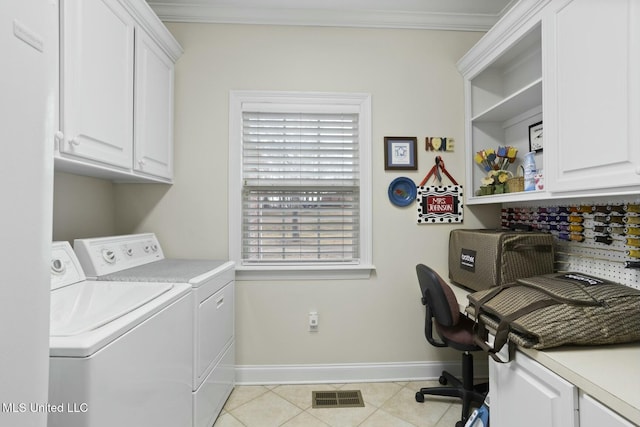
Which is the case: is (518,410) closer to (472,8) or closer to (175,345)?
Result: (175,345)

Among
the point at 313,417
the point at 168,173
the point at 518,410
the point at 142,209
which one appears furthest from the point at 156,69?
the point at 518,410

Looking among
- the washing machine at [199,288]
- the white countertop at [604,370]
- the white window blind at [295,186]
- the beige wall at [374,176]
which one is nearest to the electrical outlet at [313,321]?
the beige wall at [374,176]

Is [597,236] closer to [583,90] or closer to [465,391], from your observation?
[583,90]

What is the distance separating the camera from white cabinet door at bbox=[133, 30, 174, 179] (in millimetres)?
1703

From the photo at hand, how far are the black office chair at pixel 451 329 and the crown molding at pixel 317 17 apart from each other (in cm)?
185

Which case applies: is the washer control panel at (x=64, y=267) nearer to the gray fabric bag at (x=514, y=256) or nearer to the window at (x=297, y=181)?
the window at (x=297, y=181)

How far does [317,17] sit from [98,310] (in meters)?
2.27

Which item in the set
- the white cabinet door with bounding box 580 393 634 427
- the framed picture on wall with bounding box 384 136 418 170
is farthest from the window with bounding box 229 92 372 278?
the white cabinet door with bounding box 580 393 634 427

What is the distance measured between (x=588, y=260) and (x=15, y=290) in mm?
2288

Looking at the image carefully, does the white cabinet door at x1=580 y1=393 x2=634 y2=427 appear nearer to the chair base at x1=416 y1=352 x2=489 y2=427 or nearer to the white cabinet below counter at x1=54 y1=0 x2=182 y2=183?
the chair base at x1=416 y1=352 x2=489 y2=427

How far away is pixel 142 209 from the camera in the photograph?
213 centimetres

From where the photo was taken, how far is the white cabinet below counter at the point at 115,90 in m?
1.20

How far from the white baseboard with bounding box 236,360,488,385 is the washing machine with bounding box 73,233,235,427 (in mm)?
172

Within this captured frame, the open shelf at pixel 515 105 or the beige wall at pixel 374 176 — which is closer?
the open shelf at pixel 515 105
